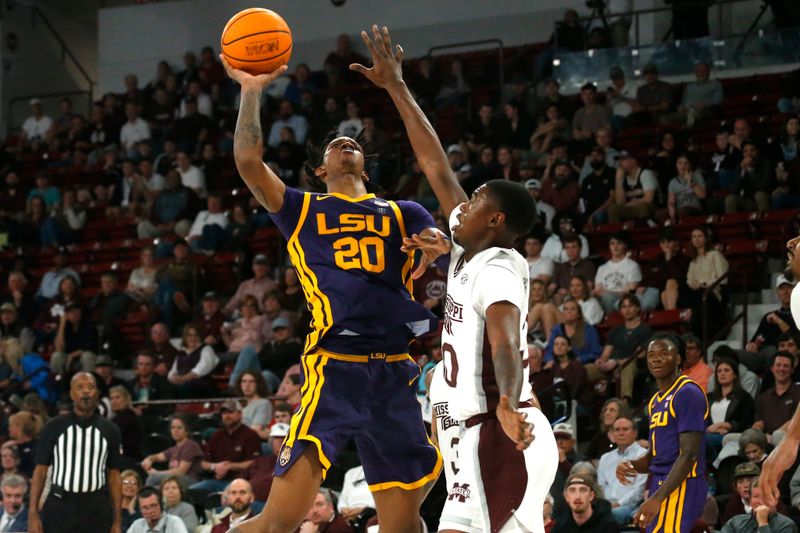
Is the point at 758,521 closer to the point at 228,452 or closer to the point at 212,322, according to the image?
the point at 228,452

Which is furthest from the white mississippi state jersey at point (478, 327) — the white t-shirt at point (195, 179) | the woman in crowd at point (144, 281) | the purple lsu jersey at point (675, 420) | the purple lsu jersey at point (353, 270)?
the white t-shirt at point (195, 179)

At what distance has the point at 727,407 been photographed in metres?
11.0

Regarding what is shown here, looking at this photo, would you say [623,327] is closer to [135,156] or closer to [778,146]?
[778,146]

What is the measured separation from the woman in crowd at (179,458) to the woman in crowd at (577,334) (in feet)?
11.7

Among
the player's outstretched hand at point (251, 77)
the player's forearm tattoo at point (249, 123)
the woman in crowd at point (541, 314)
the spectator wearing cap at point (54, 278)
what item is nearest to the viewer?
the player's forearm tattoo at point (249, 123)

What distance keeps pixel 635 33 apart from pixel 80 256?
872 centimetres

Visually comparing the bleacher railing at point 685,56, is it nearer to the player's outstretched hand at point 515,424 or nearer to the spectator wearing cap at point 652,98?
the spectator wearing cap at point 652,98

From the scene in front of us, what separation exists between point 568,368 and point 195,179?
906 cm

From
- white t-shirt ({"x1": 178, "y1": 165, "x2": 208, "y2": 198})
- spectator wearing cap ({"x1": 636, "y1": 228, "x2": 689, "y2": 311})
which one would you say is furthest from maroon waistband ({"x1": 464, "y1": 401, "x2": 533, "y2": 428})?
white t-shirt ({"x1": 178, "y1": 165, "x2": 208, "y2": 198})

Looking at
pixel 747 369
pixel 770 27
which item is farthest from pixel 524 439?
pixel 770 27

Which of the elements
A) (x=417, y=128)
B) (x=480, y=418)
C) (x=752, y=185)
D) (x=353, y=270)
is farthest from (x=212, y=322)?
(x=480, y=418)

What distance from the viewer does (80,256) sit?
1931 cm

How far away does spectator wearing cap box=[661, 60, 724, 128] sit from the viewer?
16469 mm

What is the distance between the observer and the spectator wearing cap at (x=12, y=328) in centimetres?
1734
